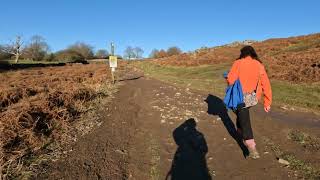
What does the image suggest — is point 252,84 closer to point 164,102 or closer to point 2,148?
point 2,148

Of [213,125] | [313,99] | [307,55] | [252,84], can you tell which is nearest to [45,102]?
[213,125]

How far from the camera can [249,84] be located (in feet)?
24.3

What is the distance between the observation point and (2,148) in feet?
21.6

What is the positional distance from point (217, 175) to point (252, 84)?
72.1 inches

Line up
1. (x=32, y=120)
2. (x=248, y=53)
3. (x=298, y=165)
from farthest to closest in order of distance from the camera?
(x=32, y=120), (x=248, y=53), (x=298, y=165)

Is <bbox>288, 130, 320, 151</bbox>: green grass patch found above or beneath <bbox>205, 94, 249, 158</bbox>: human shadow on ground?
beneath

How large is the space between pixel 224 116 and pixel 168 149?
12.5 feet

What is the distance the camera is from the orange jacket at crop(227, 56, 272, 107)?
24.2ft

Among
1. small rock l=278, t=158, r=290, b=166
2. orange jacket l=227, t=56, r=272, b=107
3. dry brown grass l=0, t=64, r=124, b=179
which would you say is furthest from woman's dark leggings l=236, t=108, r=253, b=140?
dry brown grass l=0, t=64, r=124, b=179

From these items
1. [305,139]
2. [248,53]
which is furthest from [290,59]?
[248,53]

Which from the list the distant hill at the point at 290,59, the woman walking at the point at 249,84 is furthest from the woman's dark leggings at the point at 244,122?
the distant hill at the point at 290,59

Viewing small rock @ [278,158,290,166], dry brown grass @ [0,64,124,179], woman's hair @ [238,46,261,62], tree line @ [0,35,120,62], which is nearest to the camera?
dry brown grass @ [0,64,124,179]

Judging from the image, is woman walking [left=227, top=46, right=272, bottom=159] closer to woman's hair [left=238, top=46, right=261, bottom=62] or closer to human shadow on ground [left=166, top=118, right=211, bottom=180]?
woman's hair [left=238, top=46, right=261, bottom=62]

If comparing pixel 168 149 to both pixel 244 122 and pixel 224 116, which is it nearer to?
pixel 244 122
